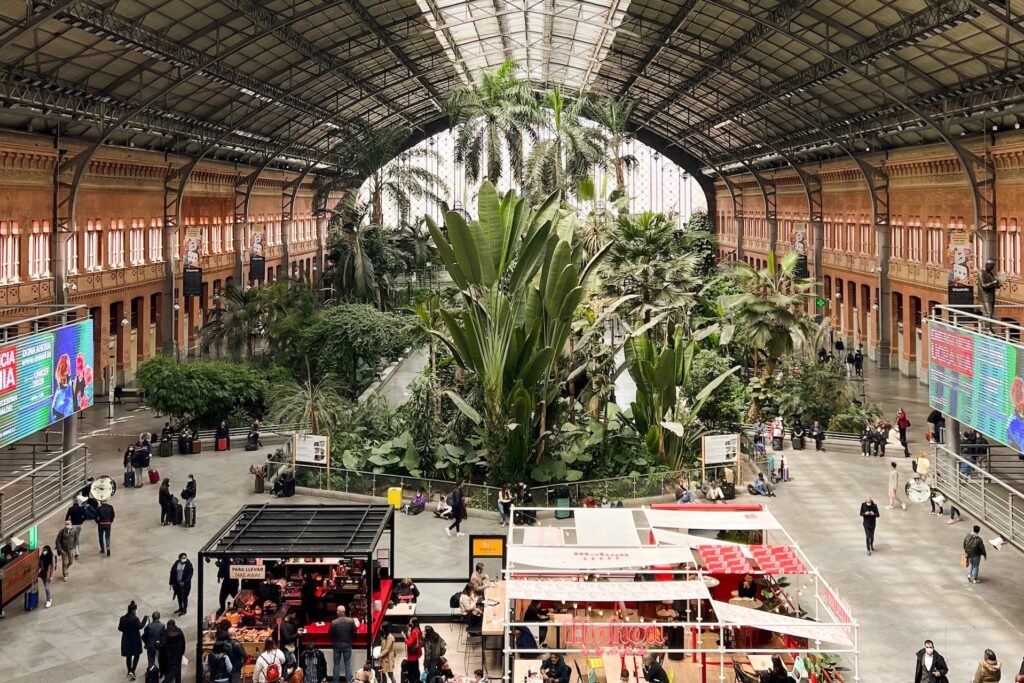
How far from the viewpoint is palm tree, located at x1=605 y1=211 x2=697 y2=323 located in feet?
87.0

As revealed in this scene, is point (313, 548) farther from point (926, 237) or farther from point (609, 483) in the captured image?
point (926, 237)

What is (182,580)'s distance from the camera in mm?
16578

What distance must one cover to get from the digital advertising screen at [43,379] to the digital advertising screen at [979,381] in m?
13.6

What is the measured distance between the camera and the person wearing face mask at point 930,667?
1316 centimetres

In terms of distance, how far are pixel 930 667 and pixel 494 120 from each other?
31.8 meters

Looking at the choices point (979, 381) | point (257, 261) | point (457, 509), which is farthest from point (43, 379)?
point (257, 261)

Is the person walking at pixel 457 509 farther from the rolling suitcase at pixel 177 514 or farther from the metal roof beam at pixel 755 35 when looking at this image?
the metal roof beam at pixel 755 35

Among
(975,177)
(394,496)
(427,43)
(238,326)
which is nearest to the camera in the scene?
(394,496)

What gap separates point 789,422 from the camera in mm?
30438

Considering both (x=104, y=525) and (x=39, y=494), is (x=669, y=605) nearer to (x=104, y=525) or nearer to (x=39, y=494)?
(x=39, y=494)

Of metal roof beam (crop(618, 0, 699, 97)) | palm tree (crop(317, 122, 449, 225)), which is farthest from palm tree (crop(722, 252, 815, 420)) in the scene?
palm tree (crop(317, 122, 449, 225))

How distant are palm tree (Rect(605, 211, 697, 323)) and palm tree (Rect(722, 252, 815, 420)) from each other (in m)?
3.68

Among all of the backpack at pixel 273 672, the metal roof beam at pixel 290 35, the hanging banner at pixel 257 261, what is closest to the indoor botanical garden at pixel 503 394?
the backpack at pixel 273 672

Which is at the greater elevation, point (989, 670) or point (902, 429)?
point (902, 429)
